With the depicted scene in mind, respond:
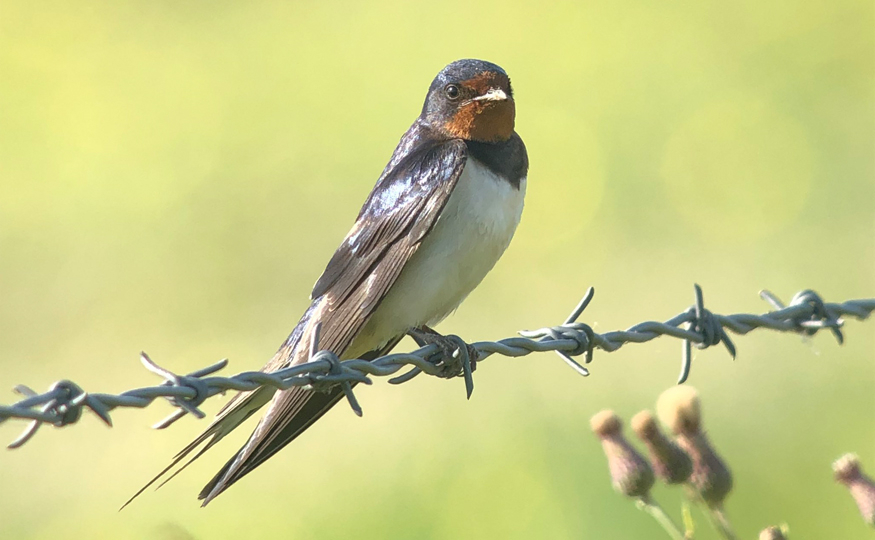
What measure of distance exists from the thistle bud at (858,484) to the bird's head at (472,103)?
130 cm

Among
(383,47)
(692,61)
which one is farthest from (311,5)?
(692,61)

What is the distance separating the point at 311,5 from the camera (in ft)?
41.4

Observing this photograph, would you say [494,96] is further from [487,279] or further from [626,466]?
[487,279]

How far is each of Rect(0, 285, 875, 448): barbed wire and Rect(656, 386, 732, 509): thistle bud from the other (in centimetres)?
5

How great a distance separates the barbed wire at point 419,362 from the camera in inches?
76.4

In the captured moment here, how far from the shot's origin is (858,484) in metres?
2.79

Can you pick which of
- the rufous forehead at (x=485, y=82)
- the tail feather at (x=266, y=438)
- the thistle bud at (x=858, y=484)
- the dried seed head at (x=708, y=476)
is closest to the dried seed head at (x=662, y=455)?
the dried seed head at (x=708, y=476)

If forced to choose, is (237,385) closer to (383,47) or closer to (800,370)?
(800,370)

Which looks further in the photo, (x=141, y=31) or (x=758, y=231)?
(x=141, y=31)

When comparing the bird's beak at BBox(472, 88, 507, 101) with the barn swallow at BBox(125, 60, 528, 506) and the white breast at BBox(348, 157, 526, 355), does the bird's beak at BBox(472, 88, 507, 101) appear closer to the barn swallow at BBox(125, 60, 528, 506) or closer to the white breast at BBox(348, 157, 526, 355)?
the barn swallow at BBox(125, 60, 528, 506)

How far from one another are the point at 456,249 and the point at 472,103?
0.45 metres

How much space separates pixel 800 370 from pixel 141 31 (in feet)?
25.8

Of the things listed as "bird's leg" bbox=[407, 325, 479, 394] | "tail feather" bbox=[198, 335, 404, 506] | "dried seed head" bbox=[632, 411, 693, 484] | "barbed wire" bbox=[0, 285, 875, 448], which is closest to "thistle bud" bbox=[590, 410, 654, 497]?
"dried seed head" bbox=[632, 411, 693, 484]

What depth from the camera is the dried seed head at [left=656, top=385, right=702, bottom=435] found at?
2811 millimetres
